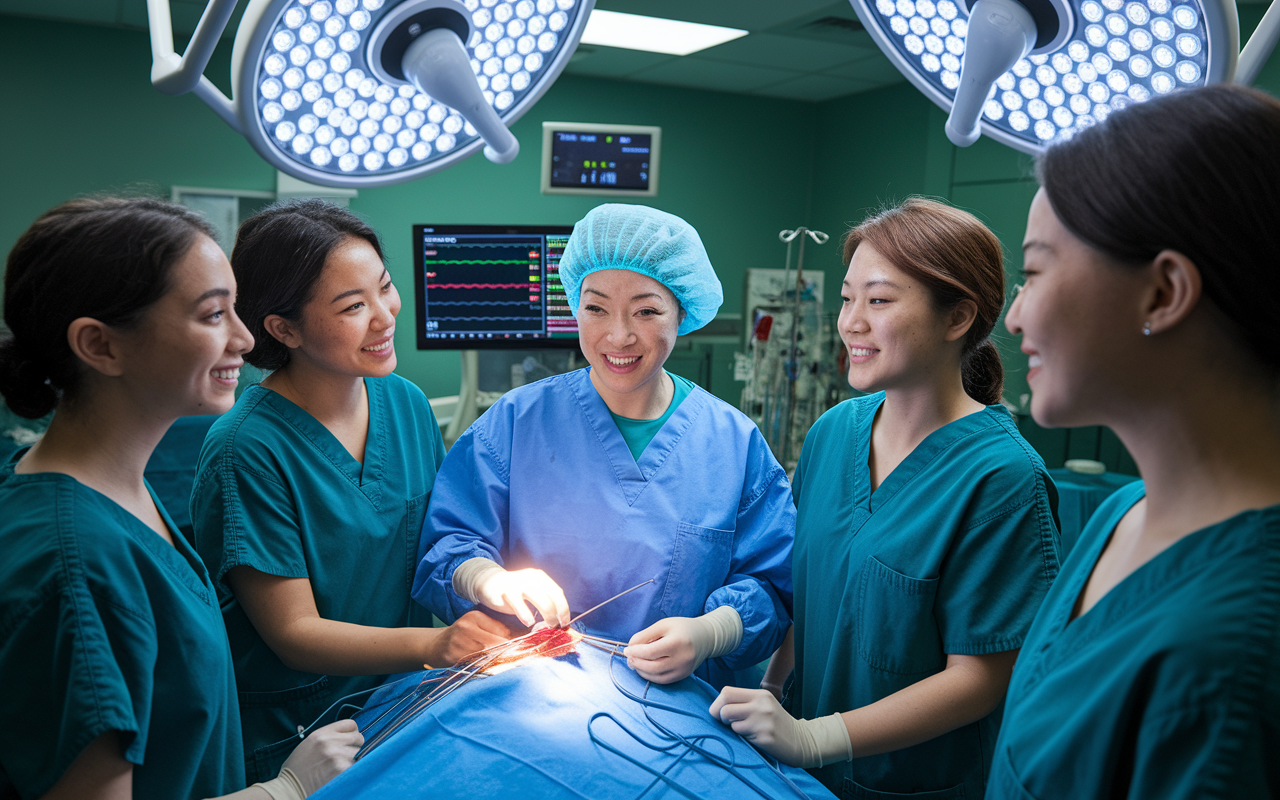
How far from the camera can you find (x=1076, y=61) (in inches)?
35.3

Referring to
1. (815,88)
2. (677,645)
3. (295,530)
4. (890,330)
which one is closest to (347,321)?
(295,530)

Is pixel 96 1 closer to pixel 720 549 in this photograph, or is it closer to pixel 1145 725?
pixel 720 549

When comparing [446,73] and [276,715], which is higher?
[446,73]

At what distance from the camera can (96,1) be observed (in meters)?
4.09

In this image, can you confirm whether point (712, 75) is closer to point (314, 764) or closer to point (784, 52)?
point (784, 52)

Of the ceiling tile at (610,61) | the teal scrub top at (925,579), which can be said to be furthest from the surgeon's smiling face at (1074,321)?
the ceiling tile at (610,61)

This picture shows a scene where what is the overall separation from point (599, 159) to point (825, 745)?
2.20 meters

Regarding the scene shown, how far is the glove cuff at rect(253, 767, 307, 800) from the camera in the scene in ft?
3.49

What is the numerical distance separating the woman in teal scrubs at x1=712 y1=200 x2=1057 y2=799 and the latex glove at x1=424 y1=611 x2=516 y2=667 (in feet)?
1.24

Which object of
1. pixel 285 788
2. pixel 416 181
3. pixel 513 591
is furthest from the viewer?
pixel 416 181

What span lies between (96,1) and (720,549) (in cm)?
440

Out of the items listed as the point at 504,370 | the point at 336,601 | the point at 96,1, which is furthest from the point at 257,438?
the point at 96,1

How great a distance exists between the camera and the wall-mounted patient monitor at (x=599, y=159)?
2891 mm

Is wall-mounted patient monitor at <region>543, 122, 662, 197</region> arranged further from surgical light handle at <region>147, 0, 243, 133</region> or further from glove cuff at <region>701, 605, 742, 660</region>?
surgical light handle at <region>147, 0, 243, 133</region>
